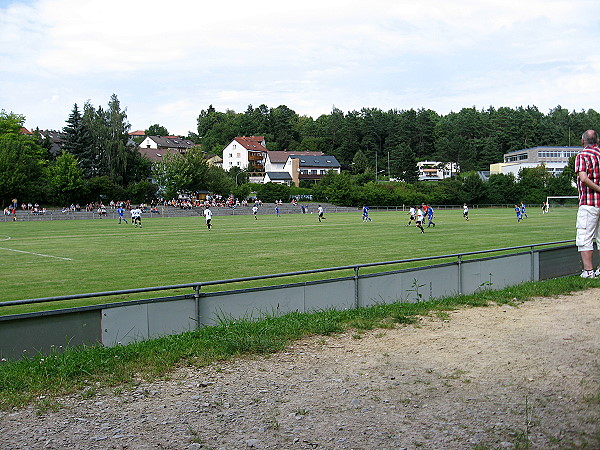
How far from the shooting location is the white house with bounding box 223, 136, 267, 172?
150m

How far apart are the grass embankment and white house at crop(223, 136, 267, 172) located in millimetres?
140221

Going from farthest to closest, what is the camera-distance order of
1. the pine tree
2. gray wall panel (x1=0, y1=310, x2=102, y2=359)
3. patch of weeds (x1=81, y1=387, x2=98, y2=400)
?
the pine tree, gray wall panel (x1=0, y1=310, x2=102, y2=359), patch of weeds (x1=81, y1=387, x2=98, y2=400)

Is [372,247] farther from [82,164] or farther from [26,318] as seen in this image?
[82,164]

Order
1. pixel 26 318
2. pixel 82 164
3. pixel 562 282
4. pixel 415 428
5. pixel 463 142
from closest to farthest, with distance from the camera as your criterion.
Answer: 1. pixel 415 428
2. pixel 26 318
3. pixel 562 282
4. pixel 82 164
5. pixel 463 142

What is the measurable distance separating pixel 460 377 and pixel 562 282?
22.1 ft

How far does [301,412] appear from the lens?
507cm

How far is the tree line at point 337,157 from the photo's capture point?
8200 centimetres

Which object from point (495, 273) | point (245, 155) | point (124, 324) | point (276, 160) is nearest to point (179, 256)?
point (495, 273)

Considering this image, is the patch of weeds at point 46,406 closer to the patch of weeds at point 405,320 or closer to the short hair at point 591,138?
the patch of weeds at point 405,320

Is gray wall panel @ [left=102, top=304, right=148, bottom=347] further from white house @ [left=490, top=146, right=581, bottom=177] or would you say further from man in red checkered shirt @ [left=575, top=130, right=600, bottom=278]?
white house @ [left=490, top=146, right=581, bottom=177]

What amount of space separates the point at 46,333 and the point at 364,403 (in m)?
4.40

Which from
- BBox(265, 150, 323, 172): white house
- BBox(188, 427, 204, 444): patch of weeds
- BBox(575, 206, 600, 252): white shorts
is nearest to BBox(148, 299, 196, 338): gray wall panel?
BBox(188, 427, 204, 444): patch of weeds

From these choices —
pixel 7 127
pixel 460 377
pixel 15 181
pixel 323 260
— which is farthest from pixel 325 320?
pixel 7 127

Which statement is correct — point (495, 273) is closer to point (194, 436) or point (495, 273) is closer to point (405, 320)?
point (405, 320)
